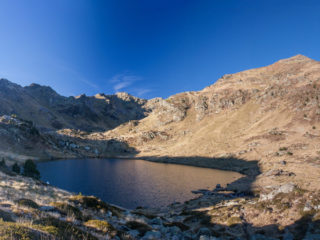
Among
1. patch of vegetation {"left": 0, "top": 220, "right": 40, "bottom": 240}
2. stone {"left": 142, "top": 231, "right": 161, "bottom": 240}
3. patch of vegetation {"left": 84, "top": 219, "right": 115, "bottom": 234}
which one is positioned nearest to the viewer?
patch of vegetation {"left": 0, "top": 220, "right": 40, "bottom": 240}

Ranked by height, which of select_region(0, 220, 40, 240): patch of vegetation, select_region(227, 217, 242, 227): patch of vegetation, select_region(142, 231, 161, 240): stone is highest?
select_region(0, 220, 40, 240): patch of vegetation

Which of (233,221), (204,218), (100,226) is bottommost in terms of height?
(204,218)

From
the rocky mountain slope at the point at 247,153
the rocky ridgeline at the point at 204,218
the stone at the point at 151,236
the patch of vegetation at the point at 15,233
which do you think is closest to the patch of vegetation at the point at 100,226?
the rocky ridgeline at the point at 204,218

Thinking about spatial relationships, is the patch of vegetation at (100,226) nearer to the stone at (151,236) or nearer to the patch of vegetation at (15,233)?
the stone at (151,236)

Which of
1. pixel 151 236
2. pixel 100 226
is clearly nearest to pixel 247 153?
pixel 151 236

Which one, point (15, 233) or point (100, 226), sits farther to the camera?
point (100, 226)

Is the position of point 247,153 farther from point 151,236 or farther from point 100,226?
point 100,226

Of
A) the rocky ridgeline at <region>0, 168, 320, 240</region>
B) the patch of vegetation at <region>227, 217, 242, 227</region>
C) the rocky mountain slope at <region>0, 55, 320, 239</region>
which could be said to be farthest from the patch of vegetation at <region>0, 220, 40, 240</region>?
the patch of vegetation at <region>227, 217, 242, 227</region>

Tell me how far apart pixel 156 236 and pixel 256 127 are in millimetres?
140077

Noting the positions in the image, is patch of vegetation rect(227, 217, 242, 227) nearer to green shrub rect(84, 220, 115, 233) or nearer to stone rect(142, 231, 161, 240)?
stone rect(142, 231, 161, 240)

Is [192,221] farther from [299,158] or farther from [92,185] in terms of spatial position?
[299,158]

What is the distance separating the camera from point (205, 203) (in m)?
42.0

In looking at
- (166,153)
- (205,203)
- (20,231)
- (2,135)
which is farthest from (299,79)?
(2,135)

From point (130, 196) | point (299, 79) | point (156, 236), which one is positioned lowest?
point (130, 196)
